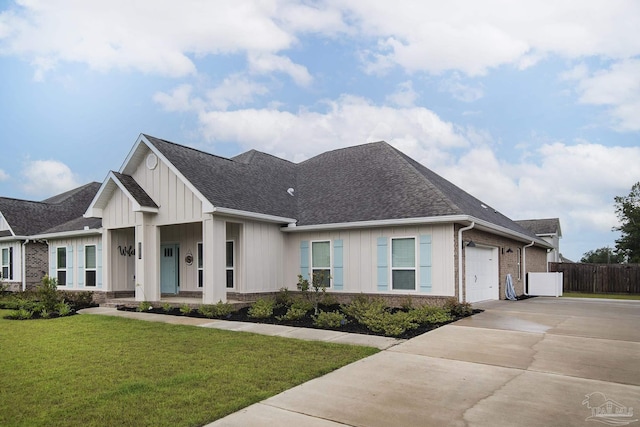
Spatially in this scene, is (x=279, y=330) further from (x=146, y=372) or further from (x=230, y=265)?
(x=230, y=265)

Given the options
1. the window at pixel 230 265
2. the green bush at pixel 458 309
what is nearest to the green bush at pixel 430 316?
the green bush at pixel 458 309

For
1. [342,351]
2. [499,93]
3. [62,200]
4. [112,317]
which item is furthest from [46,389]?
[62,200]

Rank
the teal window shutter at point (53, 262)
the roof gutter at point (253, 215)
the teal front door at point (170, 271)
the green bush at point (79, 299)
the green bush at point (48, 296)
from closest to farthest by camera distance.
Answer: the roof gutter at point (253, 215) < the green bush at point (48, 296) < the green bush at point (79, 299) < the teal front door at point (170, 271) < the teal window shutter at point (53, 262)

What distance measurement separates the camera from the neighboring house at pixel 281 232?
13531 mm

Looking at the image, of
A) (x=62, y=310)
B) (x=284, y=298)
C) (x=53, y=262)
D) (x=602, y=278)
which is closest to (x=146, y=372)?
(x=284, y=298)

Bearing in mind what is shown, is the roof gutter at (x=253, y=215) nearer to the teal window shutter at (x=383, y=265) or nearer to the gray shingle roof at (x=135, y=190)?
the gray shingle roof at (x=135, y=190)

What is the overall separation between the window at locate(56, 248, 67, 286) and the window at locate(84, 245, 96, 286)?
5.89 ft

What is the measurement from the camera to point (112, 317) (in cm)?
1300

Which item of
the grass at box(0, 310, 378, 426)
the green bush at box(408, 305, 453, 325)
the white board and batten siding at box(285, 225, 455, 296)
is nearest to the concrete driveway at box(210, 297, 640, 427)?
the grass at box(0, 310, 378, 426)

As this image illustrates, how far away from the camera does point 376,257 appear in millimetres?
14359

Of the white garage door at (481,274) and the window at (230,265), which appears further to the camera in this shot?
the window at (230,265)

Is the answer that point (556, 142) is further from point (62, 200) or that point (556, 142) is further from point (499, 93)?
point (62, 200)

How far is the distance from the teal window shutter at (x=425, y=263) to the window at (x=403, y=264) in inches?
10.2

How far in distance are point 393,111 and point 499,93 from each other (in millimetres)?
4938
